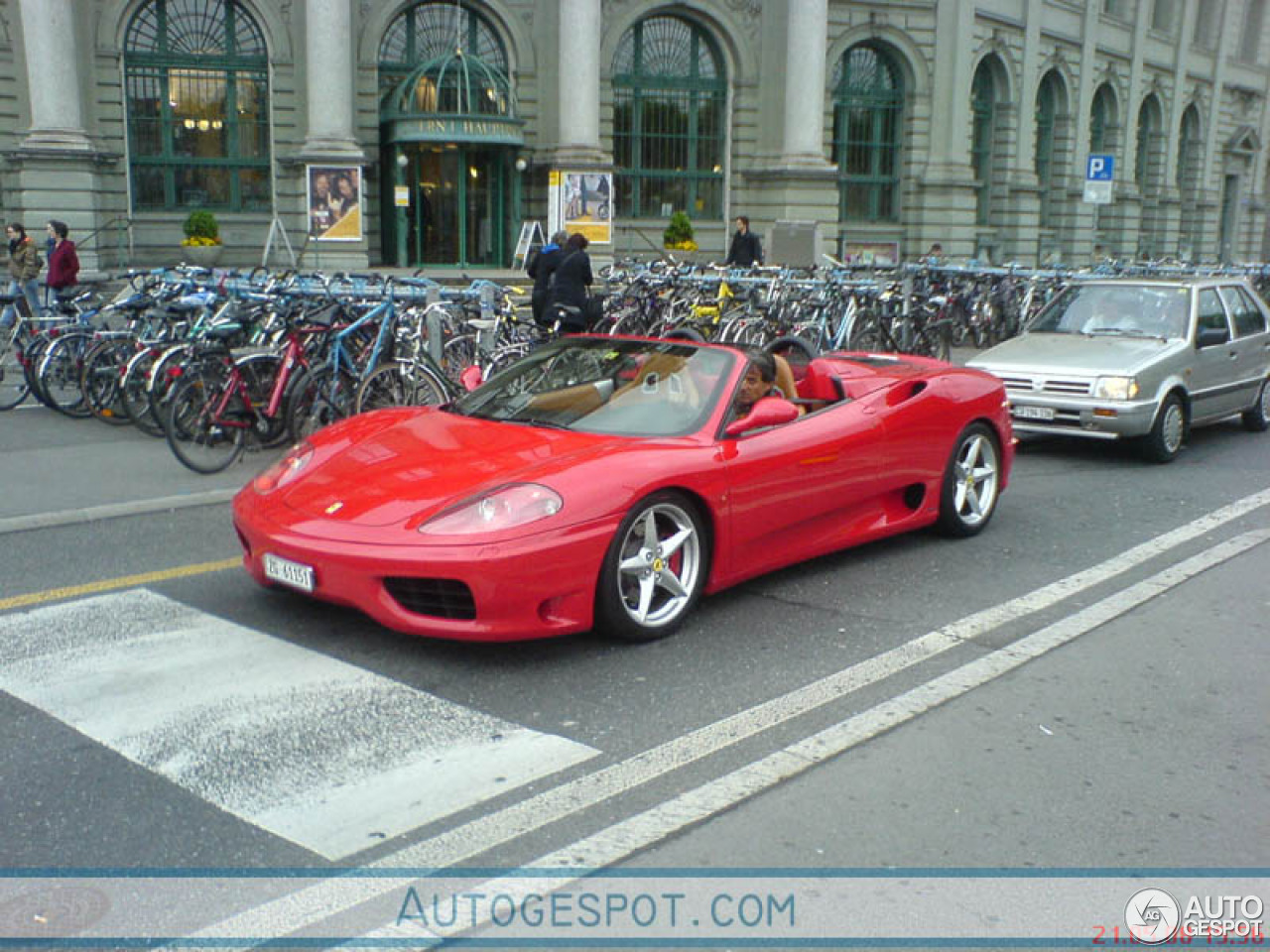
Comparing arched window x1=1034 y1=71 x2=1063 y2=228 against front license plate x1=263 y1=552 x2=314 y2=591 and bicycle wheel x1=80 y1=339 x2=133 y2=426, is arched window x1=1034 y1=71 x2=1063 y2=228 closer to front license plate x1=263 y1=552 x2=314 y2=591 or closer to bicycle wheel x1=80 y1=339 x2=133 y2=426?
bicycle wheel x1=80 y1=339 x2=133 y2=426

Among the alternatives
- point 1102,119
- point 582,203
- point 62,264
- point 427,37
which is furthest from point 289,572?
point 1102,119

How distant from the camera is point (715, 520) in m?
5.94

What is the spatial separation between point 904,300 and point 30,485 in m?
12.0

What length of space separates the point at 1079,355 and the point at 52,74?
22.2 meters

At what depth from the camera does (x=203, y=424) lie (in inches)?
376

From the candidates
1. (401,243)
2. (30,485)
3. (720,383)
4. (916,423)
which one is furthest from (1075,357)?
(401,243)

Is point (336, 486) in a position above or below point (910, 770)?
above

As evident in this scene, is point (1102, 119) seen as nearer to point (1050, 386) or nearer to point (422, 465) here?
point (1050, 386)

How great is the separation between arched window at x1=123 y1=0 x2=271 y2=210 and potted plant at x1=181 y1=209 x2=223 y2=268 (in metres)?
1.88

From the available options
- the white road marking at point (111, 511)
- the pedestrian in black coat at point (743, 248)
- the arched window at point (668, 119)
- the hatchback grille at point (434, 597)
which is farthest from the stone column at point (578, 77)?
the hatchback grille at point (434, 597)

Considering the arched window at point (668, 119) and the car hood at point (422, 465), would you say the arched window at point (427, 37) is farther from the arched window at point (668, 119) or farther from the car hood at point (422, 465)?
the car hood at point (422, 465)

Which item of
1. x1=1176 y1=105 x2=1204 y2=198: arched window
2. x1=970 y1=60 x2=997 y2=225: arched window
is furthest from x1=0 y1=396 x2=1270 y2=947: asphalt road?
x1=1176 y1=105 x2=1204 y2=198: arched window

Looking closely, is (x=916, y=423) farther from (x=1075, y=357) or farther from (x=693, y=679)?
(x=1075, y=357)

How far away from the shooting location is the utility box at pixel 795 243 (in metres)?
27.6
